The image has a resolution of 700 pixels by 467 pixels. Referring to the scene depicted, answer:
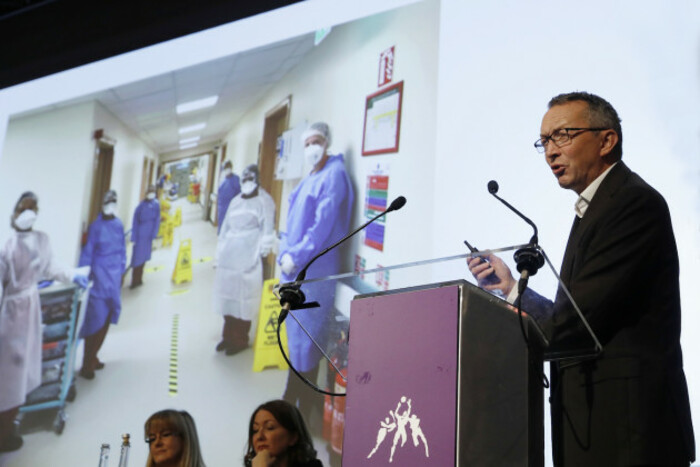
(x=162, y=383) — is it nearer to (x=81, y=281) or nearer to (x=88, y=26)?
(x=81, y=281)

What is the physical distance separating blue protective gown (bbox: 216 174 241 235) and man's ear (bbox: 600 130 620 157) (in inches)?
86.6

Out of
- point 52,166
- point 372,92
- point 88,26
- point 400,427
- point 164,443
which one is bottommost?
point 164,443

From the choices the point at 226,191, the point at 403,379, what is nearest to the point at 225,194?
the point at 226,191

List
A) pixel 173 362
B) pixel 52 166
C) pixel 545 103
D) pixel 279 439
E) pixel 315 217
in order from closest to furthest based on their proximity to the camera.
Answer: pixel 545 103 → pixel 279 439 → pixel 315 217 → pixel 173 362 → pixel 52 166

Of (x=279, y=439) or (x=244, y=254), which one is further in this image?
(x=244, y=254)

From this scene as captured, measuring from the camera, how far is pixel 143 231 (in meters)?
3.85

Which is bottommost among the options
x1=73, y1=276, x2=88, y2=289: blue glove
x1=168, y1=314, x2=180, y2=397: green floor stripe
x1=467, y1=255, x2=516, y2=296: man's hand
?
x1=168, y1=314, x2=180, y2=397: green floor stripe

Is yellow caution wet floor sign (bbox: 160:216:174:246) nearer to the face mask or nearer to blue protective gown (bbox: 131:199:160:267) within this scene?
blue protective gown (bbox: 131:199:160:267)

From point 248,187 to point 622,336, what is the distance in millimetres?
2405

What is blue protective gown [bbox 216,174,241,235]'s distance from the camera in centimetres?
353

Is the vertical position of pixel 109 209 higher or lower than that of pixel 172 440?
higher

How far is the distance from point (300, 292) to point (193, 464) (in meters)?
1.52

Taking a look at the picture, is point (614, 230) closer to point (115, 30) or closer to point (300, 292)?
point (300, 292)

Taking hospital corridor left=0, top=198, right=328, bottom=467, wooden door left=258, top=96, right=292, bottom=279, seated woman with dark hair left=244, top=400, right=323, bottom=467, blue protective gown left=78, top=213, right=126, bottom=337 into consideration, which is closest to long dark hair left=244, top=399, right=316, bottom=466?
seated woman with dark hair left=244, top=400, right=323, bottom=467
